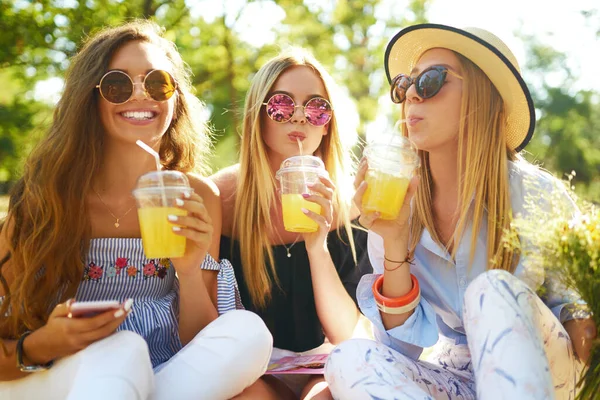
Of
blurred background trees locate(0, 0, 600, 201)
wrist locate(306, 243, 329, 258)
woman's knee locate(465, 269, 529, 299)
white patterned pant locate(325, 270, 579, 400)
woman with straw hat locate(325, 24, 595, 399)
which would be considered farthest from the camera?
blurred background trees locate(0, 0, 600, 201)

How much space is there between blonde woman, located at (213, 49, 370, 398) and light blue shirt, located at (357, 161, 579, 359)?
43 centimetres

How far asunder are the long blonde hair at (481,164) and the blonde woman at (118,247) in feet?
3.59

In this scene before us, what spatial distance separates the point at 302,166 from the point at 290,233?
0.72m

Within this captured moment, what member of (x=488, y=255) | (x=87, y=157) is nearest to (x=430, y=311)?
(x=488, y=255)

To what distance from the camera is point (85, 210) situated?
319cm

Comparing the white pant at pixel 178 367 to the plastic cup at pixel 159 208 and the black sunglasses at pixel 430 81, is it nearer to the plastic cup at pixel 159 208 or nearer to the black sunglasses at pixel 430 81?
the plastic cup at pixel 159 208

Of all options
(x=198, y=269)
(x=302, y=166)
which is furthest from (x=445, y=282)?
(x=198, y=269)

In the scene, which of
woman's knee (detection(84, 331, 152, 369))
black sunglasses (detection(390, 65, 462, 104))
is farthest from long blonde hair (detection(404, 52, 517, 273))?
woman's knee (detection(84, 331, 152, 369))

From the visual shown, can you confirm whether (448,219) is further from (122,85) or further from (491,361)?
(122,85)

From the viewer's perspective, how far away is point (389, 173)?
2.84 meters

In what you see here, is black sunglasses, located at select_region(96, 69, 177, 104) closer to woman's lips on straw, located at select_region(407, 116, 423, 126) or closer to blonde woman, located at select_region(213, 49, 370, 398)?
blonde woman, located at select_region(213, 49, 370, 398)

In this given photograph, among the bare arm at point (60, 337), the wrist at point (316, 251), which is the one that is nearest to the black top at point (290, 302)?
the wrist at point (316, 251)

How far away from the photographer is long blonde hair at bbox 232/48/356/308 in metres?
3.62

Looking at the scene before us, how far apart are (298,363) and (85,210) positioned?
1345 millimetres
